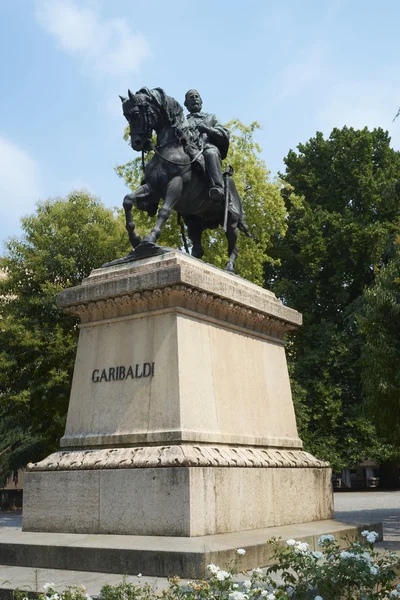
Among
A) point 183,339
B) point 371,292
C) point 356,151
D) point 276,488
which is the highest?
point 356,151

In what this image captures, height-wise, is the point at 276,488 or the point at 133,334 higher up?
the point at 133,334

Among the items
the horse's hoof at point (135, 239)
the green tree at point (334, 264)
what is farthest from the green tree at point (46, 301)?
the horse's hoof at point (135, 239)

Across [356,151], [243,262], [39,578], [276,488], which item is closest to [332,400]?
[243,262]

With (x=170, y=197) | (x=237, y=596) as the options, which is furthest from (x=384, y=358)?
(x=237, y=596)

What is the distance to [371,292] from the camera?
21.2 metres

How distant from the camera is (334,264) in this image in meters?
36.2

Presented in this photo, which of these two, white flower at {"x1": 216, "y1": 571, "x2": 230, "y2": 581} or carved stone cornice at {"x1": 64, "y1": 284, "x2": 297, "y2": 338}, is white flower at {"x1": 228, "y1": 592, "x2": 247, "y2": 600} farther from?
carved stone cornice at {"x1": 64, "y1": 284, "x2": 297, "y2": 338}

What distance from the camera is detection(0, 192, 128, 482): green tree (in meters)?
22.5

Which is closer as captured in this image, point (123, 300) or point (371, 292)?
point (123, 300)

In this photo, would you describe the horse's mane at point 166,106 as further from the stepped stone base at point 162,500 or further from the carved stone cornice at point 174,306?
the stepped stone base at point 162,500

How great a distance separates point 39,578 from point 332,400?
28.6 metres

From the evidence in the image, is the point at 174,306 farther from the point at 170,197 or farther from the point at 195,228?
the point at 195,228

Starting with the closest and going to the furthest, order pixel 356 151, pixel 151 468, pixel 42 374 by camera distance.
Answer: pixel 151 468 < pixel 42 374 < pixel 356 151

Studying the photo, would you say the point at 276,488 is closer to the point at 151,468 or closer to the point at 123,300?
the point at 151,468
